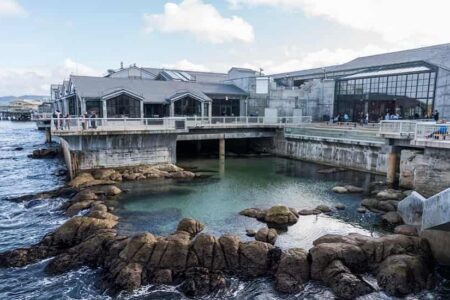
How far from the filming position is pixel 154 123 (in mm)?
29688

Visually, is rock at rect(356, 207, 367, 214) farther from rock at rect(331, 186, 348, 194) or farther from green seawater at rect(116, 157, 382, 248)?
rock at rect(331, 186, 348, 194)

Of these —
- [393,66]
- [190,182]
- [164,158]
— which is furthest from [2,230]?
[393,66]

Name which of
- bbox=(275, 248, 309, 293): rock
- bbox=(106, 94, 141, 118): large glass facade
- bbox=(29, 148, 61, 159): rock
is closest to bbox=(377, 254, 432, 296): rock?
bbox=(275, 248, 309, 293): rock

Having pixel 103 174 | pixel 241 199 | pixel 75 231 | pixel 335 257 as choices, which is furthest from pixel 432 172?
pixel 103 174

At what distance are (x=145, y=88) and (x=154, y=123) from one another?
1014 cm

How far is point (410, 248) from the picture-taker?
13.3 meters

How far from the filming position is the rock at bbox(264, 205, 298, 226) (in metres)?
17.4

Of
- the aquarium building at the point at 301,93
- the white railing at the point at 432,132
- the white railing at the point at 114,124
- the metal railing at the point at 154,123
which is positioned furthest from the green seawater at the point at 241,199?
the aquarium building at the point at 301,93

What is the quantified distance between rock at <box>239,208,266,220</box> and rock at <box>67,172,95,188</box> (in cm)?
1240

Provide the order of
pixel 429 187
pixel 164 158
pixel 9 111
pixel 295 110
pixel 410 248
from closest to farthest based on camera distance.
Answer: pixel 410 248 < pixel 429 187 < pixel 164 158 < pixel 295 110 < pixel 9 111

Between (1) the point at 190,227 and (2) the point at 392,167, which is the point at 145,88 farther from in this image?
(2) the point at 392,167

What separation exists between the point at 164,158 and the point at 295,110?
2085 cm

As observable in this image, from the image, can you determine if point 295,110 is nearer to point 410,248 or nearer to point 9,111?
point 410,248

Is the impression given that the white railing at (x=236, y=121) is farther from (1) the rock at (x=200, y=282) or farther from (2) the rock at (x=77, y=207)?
(1) the rock at (x=200, y=282)
